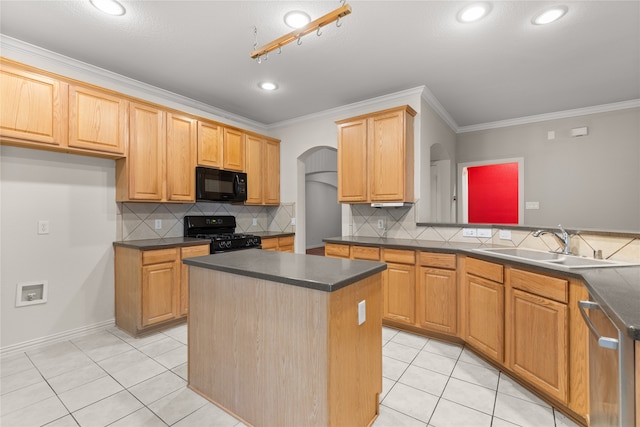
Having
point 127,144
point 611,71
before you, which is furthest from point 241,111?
point 611,71

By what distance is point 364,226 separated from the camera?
12.8 ft

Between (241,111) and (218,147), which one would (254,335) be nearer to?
(218,147)

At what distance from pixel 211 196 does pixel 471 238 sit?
3034 millimetres

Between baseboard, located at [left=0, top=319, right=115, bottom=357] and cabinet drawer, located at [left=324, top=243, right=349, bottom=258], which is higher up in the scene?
cabinet drawer, located at [left=324, top=243, right=349, bottom=258]

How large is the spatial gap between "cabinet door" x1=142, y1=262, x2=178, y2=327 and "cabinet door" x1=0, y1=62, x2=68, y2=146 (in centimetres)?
138

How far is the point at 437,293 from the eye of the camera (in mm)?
2756

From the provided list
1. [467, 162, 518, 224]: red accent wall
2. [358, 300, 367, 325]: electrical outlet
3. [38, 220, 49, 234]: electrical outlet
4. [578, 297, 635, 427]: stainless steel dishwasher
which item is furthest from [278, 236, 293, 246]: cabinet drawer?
[467, 162, 518, 224]: red accent wall

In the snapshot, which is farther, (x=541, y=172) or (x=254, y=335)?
(x=541, y=172)

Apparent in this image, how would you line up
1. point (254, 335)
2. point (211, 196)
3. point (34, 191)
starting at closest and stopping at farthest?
point (254, 335), point (34, 191), point (211, 196)

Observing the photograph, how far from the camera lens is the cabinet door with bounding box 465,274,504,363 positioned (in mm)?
2215

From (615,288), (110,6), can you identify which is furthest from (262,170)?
(615,288)

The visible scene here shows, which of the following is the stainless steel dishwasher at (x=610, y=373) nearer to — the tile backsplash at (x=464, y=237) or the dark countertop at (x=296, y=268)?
the dark countertop at (x=296, y=268)

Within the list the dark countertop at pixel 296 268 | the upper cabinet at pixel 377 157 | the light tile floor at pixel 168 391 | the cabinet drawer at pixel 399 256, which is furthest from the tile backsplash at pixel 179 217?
the cabinet drawer at pixel 399 256

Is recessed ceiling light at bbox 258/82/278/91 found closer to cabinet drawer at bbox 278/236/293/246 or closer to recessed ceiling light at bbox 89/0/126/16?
recessed ceiling light at bbox 89/0/126/16
